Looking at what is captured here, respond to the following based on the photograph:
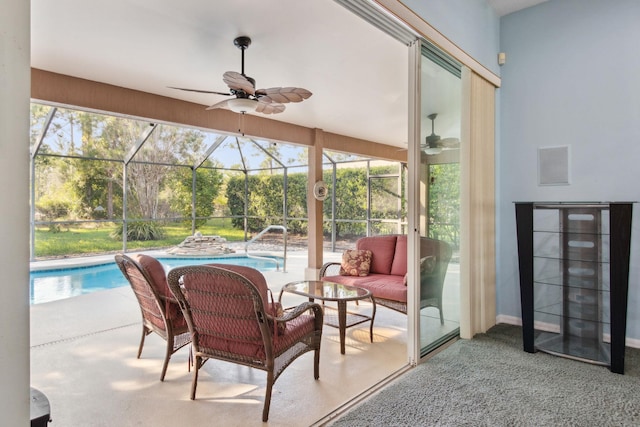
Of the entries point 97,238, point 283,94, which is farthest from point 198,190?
point 283,94

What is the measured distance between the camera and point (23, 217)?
1076 mm

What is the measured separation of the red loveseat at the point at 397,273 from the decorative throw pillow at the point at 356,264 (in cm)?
8

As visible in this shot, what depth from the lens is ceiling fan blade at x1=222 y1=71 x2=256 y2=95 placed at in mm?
3236

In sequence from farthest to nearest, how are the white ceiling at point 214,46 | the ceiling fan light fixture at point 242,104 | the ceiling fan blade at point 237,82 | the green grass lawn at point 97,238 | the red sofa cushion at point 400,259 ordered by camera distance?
the green grass lawn at point 97,238 < the red sofa cushion at point 400,259 < the ceiling fan light fixture at point 242,104 < the ceiling fan blade at point 237,82 < the white ceiling at point 214,46

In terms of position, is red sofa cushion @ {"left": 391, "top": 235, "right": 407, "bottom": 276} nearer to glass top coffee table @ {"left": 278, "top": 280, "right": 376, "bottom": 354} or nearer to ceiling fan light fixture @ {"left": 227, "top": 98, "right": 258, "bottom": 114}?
glass top coffee table @ {"left": 278, "top": 280, "right": 376, "bottom": 354}

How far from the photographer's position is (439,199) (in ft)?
10.5

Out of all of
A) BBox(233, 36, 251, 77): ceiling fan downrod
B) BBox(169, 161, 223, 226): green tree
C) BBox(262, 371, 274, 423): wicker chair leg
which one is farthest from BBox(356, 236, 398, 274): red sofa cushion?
BBox(169, 161, 223, 226): green tree

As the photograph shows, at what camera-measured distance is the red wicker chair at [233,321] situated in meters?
2.15

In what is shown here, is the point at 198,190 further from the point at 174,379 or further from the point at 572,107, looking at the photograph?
the point at 572,107

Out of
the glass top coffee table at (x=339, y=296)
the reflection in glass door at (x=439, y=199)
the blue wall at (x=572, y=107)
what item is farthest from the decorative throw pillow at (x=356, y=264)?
the blue wall at (x=572, y=107)

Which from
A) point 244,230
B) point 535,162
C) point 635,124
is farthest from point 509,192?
point 244,230

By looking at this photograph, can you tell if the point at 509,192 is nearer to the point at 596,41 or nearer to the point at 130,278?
the point at 596,41

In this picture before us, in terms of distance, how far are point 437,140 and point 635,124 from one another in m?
1.63

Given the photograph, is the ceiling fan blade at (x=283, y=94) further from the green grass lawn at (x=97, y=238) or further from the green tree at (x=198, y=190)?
the green grass lawn at (x=97, y=238)
